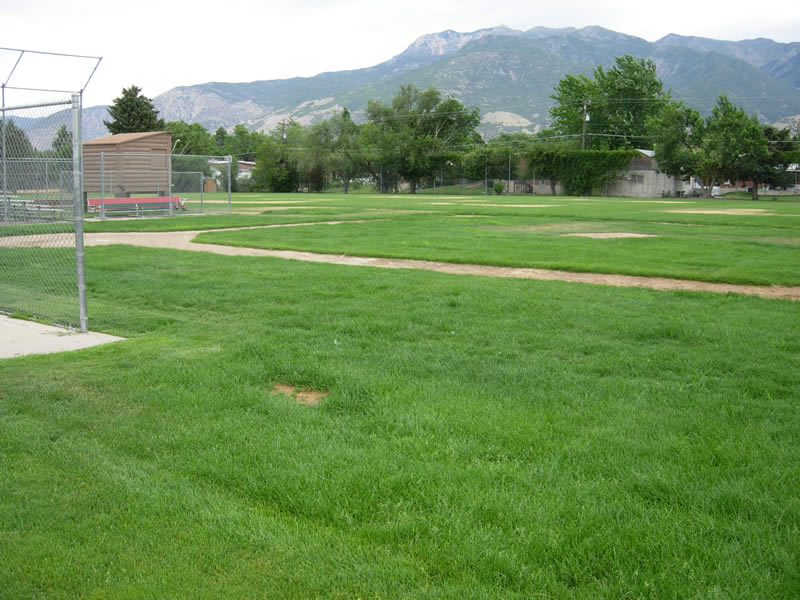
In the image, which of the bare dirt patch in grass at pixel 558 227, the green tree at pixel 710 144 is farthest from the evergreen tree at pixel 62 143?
the green tree at pixel 710 144

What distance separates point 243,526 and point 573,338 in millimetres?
4174

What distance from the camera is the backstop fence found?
7383 millimetres

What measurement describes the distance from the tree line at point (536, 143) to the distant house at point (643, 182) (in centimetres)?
126

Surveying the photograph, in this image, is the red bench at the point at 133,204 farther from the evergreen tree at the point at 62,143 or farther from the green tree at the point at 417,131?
the green tree at the point at 417,131

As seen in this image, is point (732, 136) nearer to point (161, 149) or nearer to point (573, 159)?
point (573, 159)

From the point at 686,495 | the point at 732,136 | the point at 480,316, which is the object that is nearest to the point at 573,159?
the point at 732,136

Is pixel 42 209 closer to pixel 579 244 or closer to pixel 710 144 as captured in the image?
pixel 579 244

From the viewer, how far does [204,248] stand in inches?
598

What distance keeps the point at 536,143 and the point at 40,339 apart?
228 ft

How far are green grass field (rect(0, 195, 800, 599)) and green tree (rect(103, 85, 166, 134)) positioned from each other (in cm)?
5578

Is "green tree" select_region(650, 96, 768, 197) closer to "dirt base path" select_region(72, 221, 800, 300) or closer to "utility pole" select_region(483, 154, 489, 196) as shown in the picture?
"utility pole" select_region(483, 154, 489, 196)

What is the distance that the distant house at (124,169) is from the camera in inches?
1091

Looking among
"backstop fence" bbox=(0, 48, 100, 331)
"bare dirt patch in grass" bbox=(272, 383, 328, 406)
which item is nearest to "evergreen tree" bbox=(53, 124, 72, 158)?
"backstop fence" bbox=(0, 48, 100, 331)

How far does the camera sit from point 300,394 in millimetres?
5375
